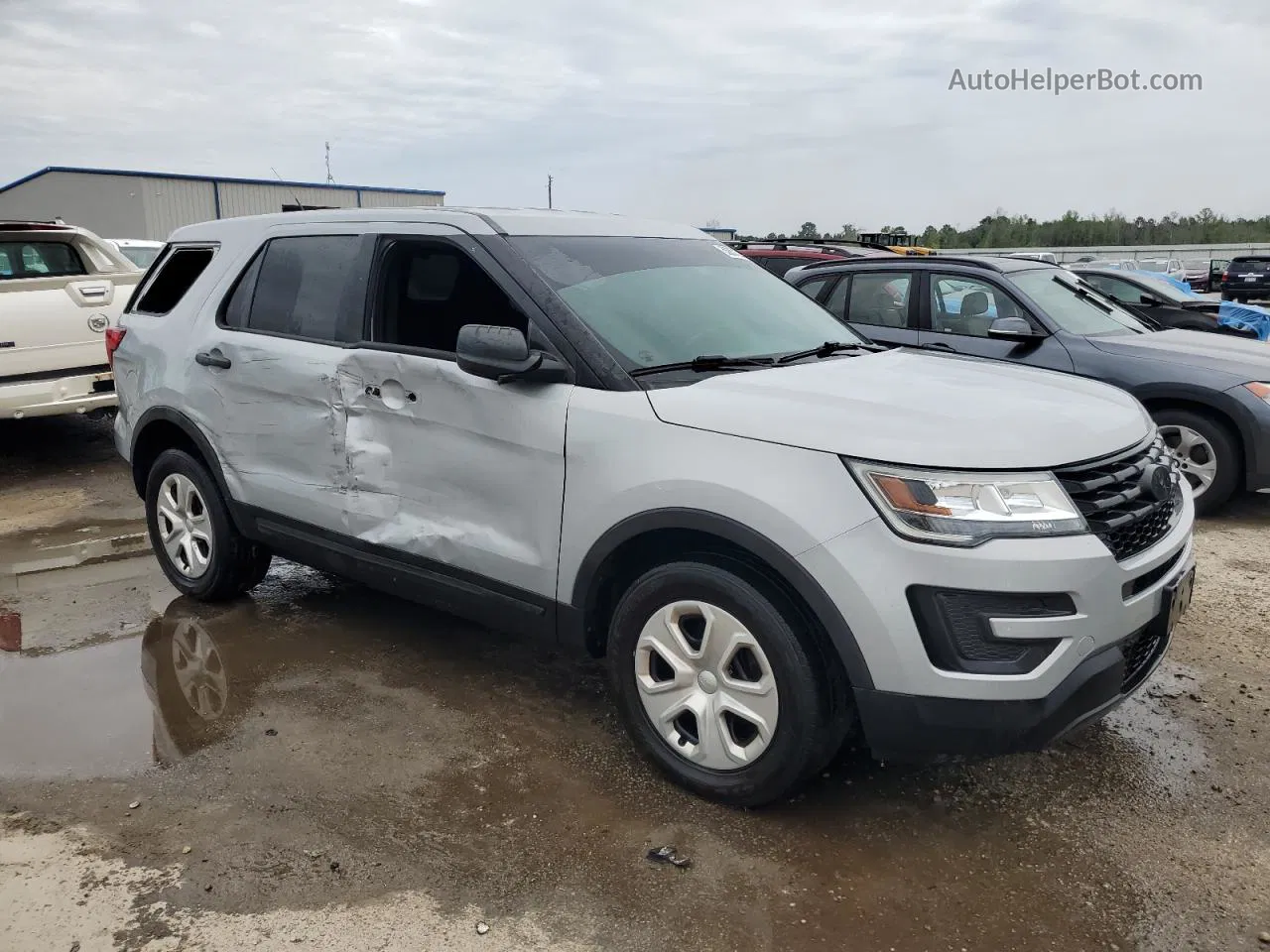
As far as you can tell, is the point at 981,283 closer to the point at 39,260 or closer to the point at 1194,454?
the point at 1194,454

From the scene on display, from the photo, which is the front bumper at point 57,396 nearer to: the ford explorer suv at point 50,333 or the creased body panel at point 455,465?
Result: the ford explorer suv at point 50,333

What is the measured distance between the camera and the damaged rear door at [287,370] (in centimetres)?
397

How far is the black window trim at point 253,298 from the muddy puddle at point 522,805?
1.35m

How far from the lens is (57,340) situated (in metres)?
7.50

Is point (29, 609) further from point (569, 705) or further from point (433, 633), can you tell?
point (569, 705)

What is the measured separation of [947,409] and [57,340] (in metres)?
7.02

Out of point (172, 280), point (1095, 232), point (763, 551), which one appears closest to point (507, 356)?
point (763, 551)

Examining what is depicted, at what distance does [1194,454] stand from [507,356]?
511cm

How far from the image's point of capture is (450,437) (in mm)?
3541

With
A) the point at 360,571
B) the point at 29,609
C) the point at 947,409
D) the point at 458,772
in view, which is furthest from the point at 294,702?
the point at 947,409

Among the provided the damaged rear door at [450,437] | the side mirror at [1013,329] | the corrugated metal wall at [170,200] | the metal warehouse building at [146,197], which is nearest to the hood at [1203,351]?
the side mirror at [1013,329]

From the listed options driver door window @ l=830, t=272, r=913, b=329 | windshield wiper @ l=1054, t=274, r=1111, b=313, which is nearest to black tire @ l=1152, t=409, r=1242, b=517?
windshield wiper @ l=1054, t=274, r=1111, b=313

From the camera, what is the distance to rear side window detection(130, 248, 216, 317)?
4.77 m

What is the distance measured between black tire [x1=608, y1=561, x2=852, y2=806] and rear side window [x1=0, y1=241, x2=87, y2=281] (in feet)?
23.8
